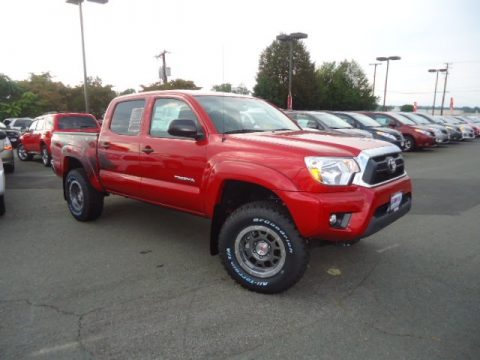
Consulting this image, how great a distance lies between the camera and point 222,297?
334 cm

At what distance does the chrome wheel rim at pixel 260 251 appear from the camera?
10.9 ft

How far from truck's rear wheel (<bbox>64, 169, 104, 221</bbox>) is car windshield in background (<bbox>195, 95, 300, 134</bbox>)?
7.49ft

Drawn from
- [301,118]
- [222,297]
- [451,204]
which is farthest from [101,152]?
[301,118]

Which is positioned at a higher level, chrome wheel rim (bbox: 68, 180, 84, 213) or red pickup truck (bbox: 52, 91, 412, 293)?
red pickup truck (bbox: 52, 91, 412, 293)

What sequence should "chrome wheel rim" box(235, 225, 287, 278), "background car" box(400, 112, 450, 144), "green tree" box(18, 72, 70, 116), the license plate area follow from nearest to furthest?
"chrome wheel rim" box(235, 225, 287, 278)
the license plate area
"background car" box(400, 112, 450, 144)
"green tree" box(18, 72, 70, 116)

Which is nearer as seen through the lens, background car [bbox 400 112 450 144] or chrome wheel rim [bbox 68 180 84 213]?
chrome wheel rim [bbox 68 180 84 213]

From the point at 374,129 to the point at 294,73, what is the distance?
34636 millimetres

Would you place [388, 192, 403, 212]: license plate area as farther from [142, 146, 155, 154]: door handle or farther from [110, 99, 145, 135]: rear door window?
[110, 99, 145, 135]: rear door window

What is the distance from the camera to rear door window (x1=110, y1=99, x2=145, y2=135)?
182 inches

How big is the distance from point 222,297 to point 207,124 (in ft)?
5.43

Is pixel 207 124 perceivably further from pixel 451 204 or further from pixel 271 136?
pixel 451 204

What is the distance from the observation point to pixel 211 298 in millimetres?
3314

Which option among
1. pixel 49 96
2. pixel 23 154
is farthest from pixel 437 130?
pixel 49 96

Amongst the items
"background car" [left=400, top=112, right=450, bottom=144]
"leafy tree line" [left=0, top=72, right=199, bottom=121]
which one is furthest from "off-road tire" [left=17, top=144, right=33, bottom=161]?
"leafy tree line" [left=0, top=72, right=199, bottom=121]
